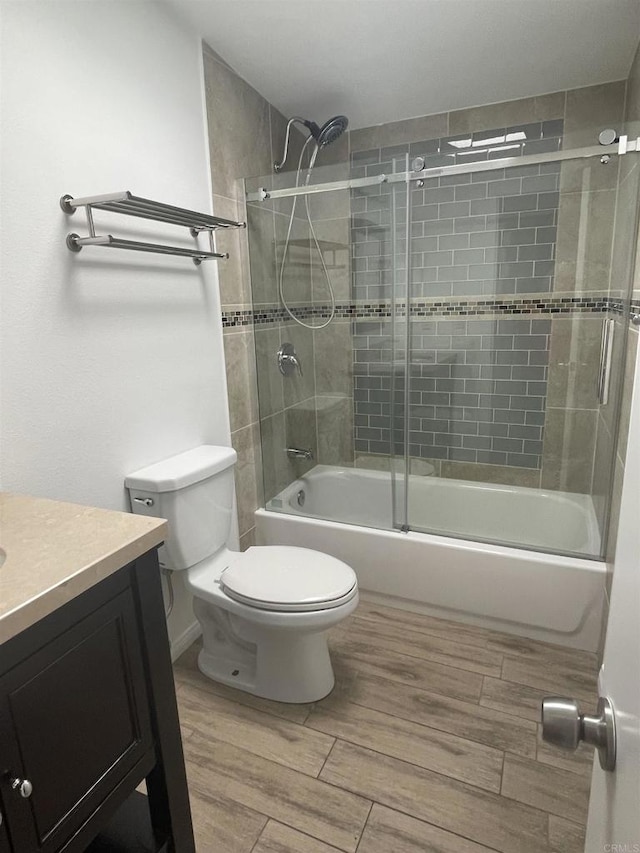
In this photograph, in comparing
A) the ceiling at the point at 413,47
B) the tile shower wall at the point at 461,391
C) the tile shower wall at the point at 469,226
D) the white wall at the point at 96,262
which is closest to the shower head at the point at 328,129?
the ceiling at the point at 413,47

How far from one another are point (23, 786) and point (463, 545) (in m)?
1.75

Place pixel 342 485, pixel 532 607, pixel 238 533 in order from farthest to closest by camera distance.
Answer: pixel 342 485
pixel 238 533
pixel 532 607

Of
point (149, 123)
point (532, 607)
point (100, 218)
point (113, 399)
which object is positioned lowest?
point (532, 607)

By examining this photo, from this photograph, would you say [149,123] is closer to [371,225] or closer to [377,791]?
[371,225]

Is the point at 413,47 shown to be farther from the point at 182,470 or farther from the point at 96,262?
the point at 182,470

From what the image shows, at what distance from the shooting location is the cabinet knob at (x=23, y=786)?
72 cm

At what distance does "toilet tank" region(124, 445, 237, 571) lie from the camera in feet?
5.49

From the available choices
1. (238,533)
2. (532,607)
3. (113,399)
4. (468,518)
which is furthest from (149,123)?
Result: (532,607)

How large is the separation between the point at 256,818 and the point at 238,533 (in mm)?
1216

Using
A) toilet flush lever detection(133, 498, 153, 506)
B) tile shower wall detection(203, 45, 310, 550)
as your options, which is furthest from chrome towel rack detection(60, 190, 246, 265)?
toilet flush lever detection(133, 498, 153, 506)

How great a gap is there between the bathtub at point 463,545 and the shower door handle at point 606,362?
0.55 metres

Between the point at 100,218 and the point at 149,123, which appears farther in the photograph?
the point at 149,123

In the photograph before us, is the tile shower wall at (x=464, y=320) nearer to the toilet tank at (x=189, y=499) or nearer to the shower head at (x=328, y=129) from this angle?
the shower head at (x=328, y=129)

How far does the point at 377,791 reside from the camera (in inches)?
56.0
